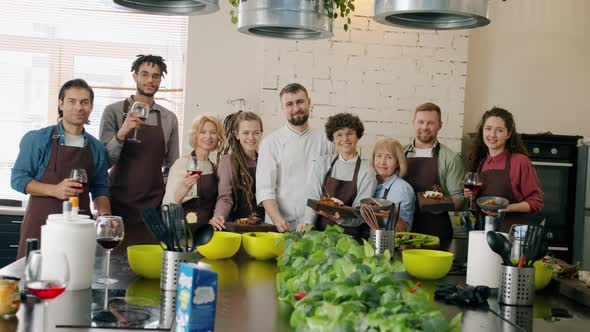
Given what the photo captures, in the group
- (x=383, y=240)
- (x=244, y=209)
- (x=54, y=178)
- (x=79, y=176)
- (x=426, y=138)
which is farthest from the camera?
(x=426, y=138)

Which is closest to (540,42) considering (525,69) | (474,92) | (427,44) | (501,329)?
(525,69)

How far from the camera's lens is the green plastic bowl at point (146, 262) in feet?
8.95

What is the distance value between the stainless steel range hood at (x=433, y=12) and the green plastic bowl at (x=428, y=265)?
90 centimetres

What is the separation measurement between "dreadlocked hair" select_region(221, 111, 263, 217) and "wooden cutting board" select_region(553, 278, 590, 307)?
7.68 ft

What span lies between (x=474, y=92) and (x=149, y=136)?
3.18 meters

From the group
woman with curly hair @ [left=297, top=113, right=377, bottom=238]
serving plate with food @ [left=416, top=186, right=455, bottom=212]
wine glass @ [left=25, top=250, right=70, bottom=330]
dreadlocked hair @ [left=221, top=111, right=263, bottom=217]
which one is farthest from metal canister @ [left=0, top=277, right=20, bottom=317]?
serving plate with food @ [left=416, top=186, right=455, bottom=212]

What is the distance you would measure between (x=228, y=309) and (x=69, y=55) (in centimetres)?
485

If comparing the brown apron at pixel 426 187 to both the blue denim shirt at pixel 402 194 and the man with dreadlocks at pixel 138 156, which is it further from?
the man with dreadlocks at pixel 138 156

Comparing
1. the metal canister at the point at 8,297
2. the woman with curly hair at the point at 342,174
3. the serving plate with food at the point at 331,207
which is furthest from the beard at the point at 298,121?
the metal canister at the point at 8,297

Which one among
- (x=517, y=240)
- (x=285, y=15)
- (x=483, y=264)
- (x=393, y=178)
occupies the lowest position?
(x=483, y=264)

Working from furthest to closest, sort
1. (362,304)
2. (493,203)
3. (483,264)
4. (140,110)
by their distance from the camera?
(140,110), (493,203), (483,264), (362,304)

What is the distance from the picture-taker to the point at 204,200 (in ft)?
16.0

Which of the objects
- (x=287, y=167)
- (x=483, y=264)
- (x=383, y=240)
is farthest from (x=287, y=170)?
(x=483, y=264)

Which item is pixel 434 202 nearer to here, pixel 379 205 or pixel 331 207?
pixel 331 207
